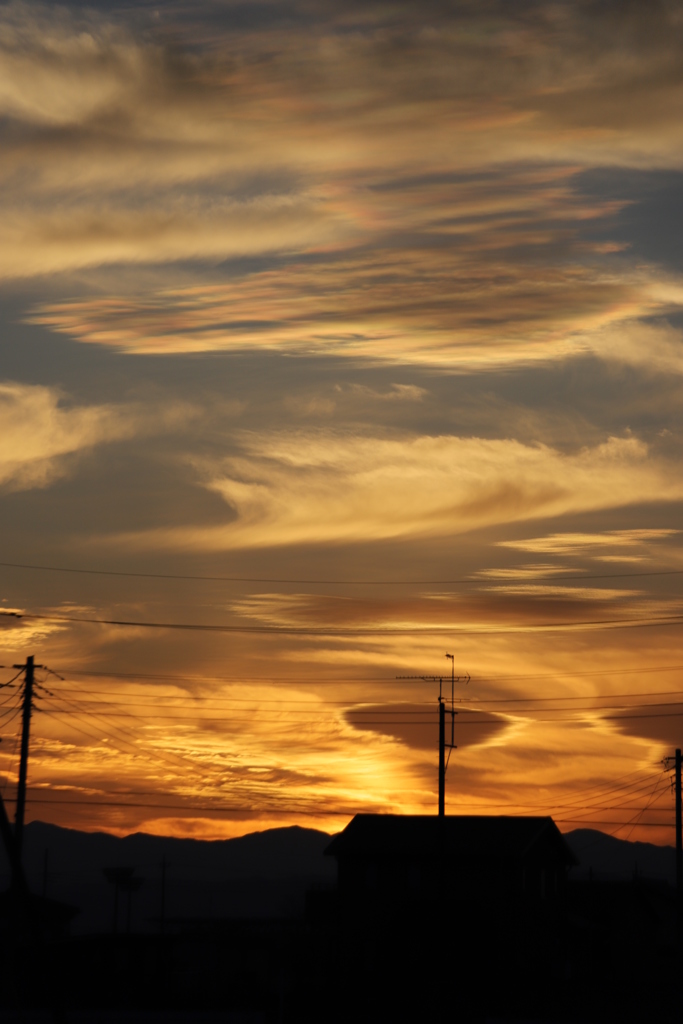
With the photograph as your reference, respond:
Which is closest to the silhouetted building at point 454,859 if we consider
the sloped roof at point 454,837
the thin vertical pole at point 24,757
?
the sloped roof at point 454,837

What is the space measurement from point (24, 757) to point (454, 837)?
34.2 metres

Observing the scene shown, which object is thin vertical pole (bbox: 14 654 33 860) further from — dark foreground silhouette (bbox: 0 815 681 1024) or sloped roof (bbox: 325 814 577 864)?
sloped roof (bbox: 325 814 577 864)

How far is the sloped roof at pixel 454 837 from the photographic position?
240ft

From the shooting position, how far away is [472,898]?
220ft

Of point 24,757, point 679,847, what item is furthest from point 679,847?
point 24,757

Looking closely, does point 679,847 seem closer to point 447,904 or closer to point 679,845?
point 679,845

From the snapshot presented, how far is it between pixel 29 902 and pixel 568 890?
203 ft

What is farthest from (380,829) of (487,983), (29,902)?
(29,902)

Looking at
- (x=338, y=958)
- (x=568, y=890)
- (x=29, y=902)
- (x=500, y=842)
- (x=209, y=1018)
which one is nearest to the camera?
(x=29, y=902)

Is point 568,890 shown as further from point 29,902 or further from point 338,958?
point 29,902

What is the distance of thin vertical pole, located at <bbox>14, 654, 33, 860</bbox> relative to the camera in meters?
47.7

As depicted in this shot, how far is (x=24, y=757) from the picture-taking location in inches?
1939

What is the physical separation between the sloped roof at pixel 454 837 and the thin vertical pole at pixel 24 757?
29559 millimetres

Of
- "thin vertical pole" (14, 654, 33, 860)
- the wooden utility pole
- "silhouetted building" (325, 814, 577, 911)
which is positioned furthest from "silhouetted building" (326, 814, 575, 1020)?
"thin vertical pole" (14, 654, 33, 860)
